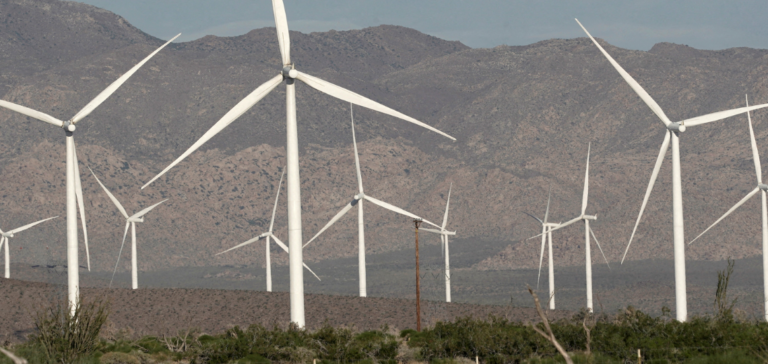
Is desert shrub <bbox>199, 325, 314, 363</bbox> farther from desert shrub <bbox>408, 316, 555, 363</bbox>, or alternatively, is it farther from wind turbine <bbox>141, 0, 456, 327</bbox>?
desert shrub <bbox>408, 316, 555, 363</bbox>

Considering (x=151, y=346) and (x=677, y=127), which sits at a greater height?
(x=677, y=127)

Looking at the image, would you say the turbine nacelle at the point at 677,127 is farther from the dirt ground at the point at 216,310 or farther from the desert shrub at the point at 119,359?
the desert shrub at the point at 119,359

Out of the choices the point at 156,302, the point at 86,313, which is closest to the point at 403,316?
the point at 156,302

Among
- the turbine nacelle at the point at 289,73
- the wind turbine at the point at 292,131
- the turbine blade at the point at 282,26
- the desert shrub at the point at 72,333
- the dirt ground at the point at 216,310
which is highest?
the turbine blade at the point at 282,26

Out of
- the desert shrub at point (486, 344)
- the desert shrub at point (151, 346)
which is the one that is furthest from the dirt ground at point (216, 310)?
the desert shrub at point (486, 344)

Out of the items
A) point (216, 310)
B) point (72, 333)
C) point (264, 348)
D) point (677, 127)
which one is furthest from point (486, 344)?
point (216, 310)

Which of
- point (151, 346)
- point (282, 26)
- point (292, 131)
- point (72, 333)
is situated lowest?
point (151, 346)

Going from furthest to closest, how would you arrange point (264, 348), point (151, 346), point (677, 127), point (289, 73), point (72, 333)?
point (677, 127) → point (151, 346) → point (264, 348) → point (289, 73) → point (72, 333)

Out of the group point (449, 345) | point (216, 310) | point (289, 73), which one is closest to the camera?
point (289, 73)

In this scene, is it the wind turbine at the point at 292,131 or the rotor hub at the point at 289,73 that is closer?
the wind turbine at the point at 292,131

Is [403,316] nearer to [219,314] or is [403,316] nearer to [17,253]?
[219,314]

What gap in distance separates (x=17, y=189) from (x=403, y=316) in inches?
6162

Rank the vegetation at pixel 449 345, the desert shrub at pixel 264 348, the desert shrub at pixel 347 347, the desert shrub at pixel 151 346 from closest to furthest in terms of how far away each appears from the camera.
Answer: the vegetation at pixel 449 345
the desert shrub at pixel 264 348
the desert shrub at pixel 347 347
the desert shrub at pixel 151 346

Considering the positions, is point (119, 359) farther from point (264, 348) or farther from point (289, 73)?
point (289, 73)
